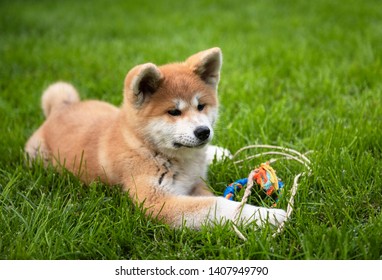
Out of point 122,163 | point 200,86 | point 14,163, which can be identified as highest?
point 200,86

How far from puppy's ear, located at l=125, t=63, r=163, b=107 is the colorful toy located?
0.78 m

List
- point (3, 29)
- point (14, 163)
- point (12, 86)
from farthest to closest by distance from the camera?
1. point (3, 29)
2. point (12, 86)
3. point (14, 163)

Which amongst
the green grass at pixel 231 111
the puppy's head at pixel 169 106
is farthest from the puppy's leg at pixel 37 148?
the puppy's head at pixel 169 106

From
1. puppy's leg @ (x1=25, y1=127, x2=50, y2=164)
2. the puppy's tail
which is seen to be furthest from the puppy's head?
the puppy's tail

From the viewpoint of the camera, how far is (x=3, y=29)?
8.54m

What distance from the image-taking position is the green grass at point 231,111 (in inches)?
97.7

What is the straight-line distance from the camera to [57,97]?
4.03m

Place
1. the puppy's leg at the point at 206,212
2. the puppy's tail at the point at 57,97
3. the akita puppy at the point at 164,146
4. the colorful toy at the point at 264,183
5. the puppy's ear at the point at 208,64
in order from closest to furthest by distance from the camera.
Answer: the puppy's leg at the point at 206,212, the akita puppy at the point at 164,146, the colorful toy at the point at 264,183, the puppy's ear at the point at 208,64, the puppy's tail at the point at 57,97

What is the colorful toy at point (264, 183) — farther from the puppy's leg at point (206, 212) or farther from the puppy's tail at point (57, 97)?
the puppy's tail at point (57, 97)

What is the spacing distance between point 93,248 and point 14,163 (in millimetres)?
1361

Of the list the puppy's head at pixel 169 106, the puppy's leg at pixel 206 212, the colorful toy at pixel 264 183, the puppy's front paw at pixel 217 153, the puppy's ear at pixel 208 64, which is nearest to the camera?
the puppy's leg at pixel 206 212

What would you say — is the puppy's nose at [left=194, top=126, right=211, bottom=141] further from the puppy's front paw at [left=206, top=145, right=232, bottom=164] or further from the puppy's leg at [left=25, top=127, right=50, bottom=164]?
the puppy's leg at [left=25, top=127, right=50, bottom=164]

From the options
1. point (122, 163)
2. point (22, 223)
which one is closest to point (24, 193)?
point (22, 223)

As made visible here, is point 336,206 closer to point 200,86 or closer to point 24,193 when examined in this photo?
point 200,86
